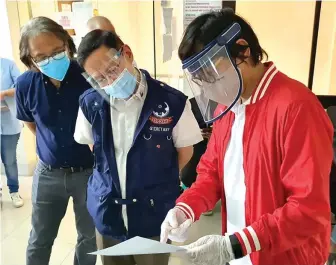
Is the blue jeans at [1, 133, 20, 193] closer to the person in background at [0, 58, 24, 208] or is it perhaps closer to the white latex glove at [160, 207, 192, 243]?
the person in background at [0, 58, 24, 208]

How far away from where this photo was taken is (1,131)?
2.81 m

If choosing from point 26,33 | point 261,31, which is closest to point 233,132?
point 26,33

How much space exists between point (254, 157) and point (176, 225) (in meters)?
0.29

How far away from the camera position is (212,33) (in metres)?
0.84

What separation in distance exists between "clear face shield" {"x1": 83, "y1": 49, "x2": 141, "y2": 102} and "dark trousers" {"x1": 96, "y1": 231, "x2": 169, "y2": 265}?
0.57 metres

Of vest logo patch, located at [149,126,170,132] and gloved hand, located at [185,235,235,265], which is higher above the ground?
vest logo patch, located at [149,126,170,132]

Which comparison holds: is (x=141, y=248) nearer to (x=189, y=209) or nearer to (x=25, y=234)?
(x=189, y=209)

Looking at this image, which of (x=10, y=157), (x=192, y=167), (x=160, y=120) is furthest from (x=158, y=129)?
(x=10, y=157)

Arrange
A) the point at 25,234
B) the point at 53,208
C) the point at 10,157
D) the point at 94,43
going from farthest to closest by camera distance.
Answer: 1. the point at 10,157
2. the point at 25,234
3. the point at 53,208
4. the point at 94,43

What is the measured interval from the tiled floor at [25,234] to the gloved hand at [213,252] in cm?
133

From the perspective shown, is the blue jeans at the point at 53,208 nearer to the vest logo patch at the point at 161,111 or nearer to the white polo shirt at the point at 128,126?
the white polo shirt at the point at 128,126

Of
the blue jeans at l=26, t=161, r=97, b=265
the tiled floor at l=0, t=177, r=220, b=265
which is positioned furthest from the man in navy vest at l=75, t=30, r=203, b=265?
the tiled floor at l=0, t=177, r=220, b=265

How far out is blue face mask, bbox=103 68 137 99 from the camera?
1.19 m

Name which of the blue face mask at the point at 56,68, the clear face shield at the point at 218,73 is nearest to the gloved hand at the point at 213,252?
the clear face shield at the point at 218,73
